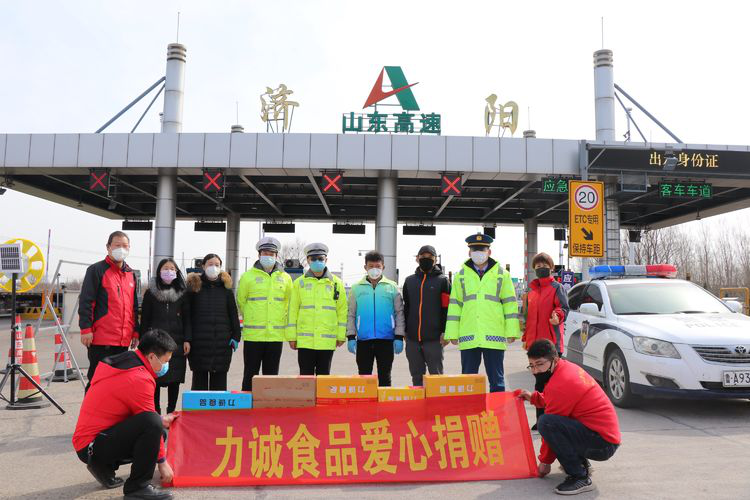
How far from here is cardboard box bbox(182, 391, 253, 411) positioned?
4.22m

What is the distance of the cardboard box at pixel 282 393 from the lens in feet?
14.0

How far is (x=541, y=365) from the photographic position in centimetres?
408

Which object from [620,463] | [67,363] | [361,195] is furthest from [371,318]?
[361,195]

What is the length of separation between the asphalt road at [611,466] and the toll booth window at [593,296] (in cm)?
155

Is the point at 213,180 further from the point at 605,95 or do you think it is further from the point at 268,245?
the point at 605,95

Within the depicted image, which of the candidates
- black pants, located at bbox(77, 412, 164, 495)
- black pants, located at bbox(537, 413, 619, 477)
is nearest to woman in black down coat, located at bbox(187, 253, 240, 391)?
black pants, located at bbox(77, 412, 164, 495)

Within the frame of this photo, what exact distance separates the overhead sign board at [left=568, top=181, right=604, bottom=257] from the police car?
7.46m

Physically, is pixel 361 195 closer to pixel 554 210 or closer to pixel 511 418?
pixel 554 210

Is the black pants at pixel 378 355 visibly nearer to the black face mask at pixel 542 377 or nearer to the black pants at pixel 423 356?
the black pants at pixel 423 356

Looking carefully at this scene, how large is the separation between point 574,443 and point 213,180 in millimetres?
15148

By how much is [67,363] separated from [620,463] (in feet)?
26.8

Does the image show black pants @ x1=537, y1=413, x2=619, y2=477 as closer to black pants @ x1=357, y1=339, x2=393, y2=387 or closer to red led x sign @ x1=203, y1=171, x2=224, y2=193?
black pants @ x1=357, y1=339, x2=393, y2=387

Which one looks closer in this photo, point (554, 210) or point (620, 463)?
point (620, 463)

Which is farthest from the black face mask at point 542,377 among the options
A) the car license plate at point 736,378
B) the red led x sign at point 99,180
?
the red led x sign at point 99,180
